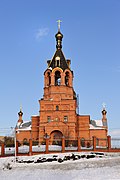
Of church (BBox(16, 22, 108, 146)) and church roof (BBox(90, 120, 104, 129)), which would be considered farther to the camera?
church roof (BBox(90, 120, 104, 129))

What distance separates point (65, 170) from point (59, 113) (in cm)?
2119

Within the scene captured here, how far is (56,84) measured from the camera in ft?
→ 136

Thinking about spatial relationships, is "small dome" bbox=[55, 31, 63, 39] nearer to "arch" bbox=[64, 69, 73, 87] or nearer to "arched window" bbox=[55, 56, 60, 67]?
"arched window" bbox=[55, 56, 60, 67]

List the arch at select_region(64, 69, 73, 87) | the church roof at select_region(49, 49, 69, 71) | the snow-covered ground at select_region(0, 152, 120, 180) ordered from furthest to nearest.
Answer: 1. the church roof at select_region(49, 49, 69, 71)
2. the arch at select_region(64, 69, 73, 87)
3. the snow-covered ground at select_region(0, 152, 120, 180)

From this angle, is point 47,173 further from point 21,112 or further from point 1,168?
point 21,112

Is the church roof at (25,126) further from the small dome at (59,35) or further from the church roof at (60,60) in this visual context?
the small dome at (59,35)

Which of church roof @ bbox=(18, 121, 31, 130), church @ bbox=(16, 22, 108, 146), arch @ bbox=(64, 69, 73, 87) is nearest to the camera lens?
church @ bbox=(16, 22, 108, 146)

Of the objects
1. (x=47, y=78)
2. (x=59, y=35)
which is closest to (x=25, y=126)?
(x=47, y=78)

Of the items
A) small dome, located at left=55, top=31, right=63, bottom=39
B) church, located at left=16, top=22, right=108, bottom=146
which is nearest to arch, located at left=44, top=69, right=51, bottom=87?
church, located at left=16, top=22, right=108, bottom=146

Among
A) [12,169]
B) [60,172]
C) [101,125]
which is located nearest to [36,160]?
[12,169]

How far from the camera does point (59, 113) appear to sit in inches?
1549

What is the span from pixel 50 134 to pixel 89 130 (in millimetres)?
7756

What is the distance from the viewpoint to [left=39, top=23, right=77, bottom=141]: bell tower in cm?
3825

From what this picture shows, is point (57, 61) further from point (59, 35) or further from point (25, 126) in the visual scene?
point (25, 126)
